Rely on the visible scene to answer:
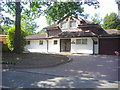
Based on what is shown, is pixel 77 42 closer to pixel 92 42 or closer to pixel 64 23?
pixel 92 42

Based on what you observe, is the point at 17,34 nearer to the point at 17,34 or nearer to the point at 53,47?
the point at 17,34

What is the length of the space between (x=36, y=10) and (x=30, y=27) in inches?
1872

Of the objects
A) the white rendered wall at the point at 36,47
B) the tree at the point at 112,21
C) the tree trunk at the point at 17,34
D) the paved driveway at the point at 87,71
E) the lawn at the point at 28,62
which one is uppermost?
the tree at the point at 112,21

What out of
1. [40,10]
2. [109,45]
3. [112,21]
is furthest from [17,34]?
[112,21]

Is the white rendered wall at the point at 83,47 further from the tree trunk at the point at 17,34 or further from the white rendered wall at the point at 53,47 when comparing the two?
the tree trunk at the point at 17,34

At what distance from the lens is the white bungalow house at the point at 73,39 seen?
79.8ft

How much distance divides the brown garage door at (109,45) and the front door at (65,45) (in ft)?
21.1

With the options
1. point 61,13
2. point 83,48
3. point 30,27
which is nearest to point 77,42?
point 83,48

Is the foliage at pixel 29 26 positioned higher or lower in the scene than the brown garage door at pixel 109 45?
higher

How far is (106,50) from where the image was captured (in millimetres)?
23875

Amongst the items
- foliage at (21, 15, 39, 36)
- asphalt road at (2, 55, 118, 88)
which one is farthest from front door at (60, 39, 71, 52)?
foliage at (21, 15, 39, 36)

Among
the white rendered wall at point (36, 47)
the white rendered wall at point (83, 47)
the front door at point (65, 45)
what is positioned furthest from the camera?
the white rendered wall at point (36, 47)

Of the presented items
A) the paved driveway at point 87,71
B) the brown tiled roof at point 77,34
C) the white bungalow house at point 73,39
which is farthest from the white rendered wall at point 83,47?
the paved driveway at point 87,71

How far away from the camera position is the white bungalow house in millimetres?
24312
